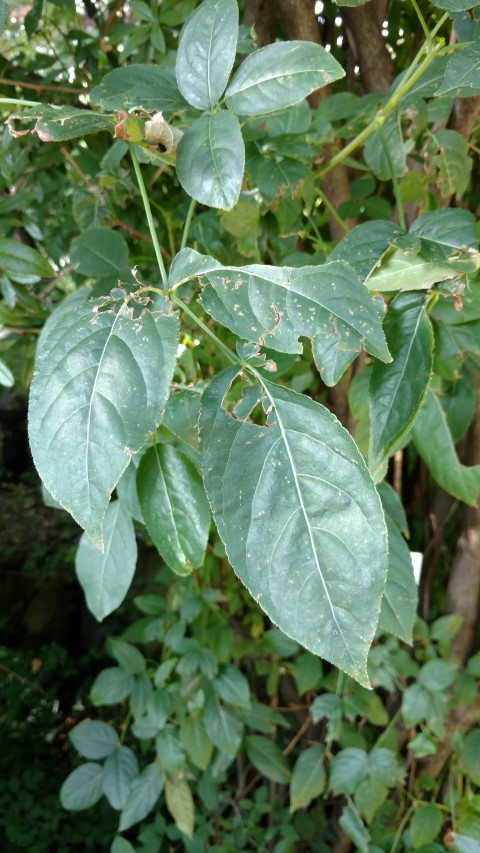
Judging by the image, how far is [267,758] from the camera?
4.20ft

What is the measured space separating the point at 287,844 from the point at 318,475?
123 centimetres

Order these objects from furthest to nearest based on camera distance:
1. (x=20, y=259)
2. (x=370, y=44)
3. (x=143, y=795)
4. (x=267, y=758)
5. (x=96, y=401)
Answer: (x=267, y=758), (x=143, y=795), (x=370, y=44), (x=20, y=259), (x=96, y=401)

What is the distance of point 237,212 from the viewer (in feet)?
2.46

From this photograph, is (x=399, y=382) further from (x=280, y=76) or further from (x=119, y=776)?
(x=119, y=776)

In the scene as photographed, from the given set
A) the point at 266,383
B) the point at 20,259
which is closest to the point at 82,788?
the point at 20,259

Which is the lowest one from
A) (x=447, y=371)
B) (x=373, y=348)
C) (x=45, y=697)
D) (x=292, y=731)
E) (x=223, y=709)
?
(x=45, y=697)

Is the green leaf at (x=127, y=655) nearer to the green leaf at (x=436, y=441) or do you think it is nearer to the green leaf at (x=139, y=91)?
the green leaf at (x=436, y=441)

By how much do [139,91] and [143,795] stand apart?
42.9 inches

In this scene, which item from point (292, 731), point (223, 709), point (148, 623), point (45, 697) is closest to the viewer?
point (223, 709)

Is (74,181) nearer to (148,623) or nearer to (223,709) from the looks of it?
(148,623)

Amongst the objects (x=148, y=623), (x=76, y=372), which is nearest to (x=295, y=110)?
(x=76, y=372)

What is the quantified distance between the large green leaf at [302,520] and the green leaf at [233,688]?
80cm

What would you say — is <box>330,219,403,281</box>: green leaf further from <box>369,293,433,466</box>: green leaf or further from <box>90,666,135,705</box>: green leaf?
<box>90,666,135,705</box>: green leaf

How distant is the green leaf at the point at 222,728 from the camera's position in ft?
3.63
